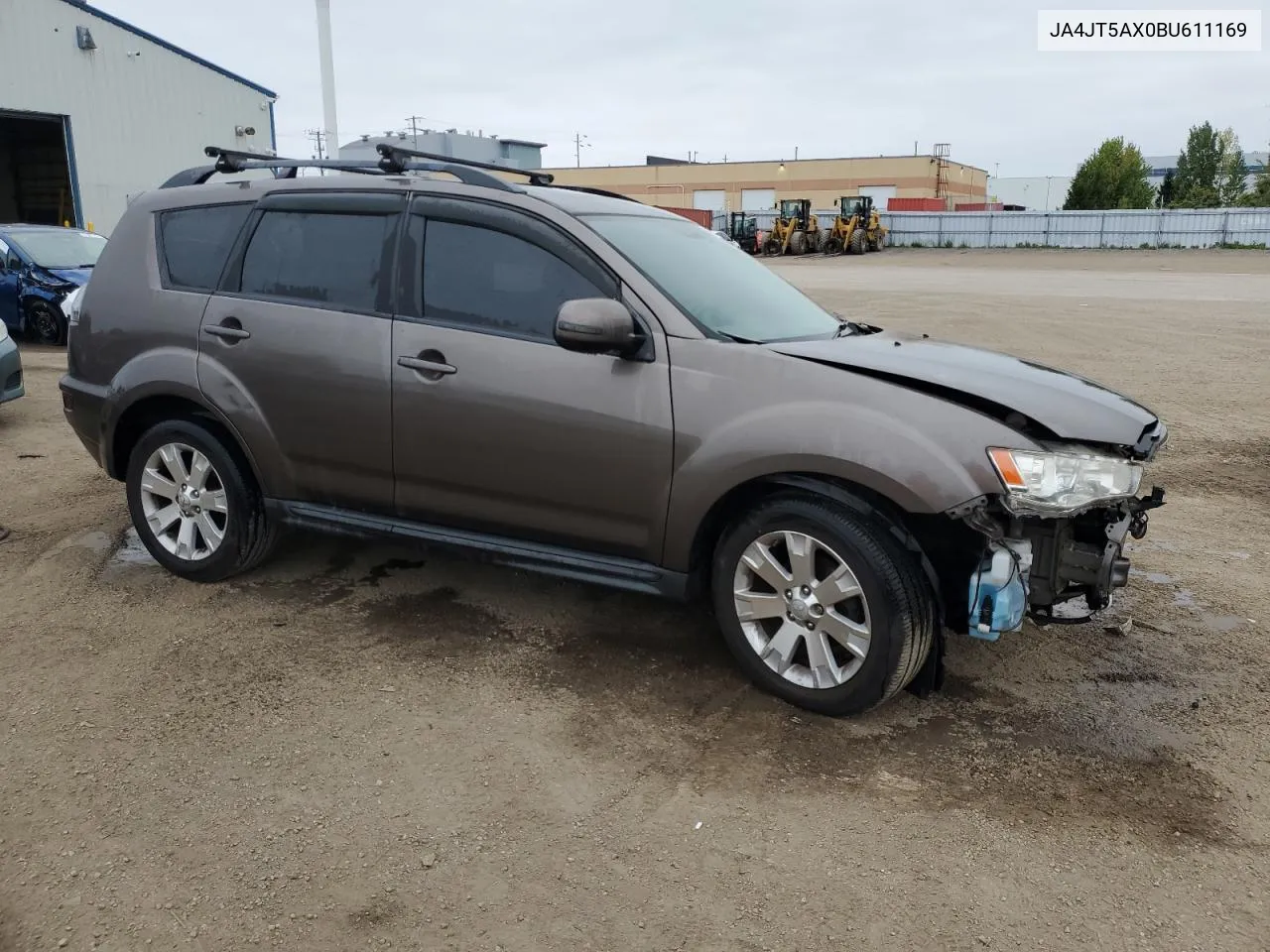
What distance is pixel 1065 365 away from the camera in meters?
11.1

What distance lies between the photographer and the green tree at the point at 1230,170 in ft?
232

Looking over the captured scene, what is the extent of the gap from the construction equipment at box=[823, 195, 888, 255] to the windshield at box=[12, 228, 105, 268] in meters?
32.1

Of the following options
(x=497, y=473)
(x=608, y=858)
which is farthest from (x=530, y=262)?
(x=608, y=858)

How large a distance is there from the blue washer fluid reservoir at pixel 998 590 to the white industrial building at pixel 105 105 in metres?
22.7

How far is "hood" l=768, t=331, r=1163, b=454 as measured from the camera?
3264mm

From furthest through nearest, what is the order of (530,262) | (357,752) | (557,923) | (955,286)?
(955,286)
(530,262)
(357,752)
(557,923)

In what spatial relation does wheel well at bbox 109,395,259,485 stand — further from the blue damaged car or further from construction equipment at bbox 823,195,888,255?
construction equipment at bbox 823,195,888,255

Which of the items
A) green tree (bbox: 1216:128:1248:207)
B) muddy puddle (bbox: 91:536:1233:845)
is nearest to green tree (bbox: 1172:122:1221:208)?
green tree (bbox: 1216:128:1248:207)

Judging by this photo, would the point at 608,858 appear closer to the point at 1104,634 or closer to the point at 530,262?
the point at 530,262

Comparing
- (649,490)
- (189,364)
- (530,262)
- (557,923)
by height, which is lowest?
(557,923)

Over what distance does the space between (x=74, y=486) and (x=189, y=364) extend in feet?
8.55

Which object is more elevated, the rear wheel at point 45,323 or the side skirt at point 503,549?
the rear wheel at point 45,323

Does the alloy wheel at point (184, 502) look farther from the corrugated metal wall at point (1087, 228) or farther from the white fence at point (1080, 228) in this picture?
the corrugated metal wall at point (1087, 228)

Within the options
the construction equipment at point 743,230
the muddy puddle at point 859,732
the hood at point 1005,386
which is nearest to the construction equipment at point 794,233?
the construction equipment at point 743,230
